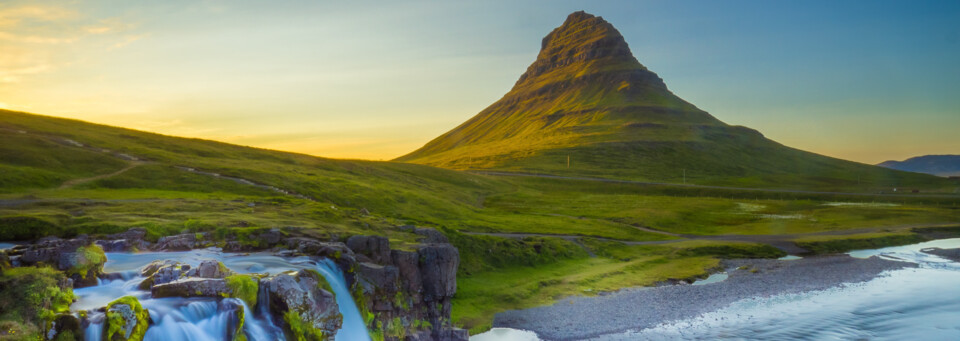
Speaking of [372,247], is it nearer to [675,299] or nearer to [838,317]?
[675,299]

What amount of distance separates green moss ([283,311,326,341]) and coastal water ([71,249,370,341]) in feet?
2.18

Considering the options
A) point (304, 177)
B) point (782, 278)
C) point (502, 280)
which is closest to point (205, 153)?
point (304, 177)

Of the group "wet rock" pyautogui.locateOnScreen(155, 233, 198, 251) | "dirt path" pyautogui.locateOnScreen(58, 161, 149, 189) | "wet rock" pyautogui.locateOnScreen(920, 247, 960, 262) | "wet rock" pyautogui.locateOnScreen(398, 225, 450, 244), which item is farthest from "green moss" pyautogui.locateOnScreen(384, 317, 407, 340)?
"wet rock" pyautogui.locateOnScreen(920, 247, 960, 262)

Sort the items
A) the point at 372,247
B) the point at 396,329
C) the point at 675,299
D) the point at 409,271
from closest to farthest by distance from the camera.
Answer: the point at 396,329, the point at 372,247, the point at 409,271, the point at 675,299

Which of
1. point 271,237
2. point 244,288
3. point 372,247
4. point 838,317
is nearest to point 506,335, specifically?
point 372,247

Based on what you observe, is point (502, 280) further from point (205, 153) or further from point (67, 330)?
point (205, 153)

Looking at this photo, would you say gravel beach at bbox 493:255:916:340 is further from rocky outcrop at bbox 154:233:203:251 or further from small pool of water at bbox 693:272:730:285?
rocky outcrop at bbox 154:233:203:251

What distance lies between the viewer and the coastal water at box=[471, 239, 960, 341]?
46719 mm

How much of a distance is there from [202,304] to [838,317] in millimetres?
54819

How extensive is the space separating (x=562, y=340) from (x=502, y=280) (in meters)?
19.1

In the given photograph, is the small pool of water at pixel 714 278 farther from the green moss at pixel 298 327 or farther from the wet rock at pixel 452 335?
the green moss at pixel 298 327

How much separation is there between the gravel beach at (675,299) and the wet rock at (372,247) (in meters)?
14.6

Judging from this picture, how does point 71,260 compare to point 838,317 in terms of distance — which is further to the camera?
point 838,317

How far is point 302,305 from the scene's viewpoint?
31141 millimetres
